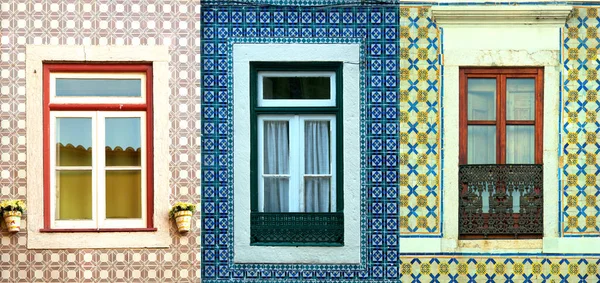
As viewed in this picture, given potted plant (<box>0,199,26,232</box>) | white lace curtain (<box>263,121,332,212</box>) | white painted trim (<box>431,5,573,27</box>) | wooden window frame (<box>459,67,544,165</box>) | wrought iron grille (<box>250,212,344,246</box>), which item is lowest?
wrought iron grille (<box>250,212,344,246</box>)

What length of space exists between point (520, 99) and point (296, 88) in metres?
2.29

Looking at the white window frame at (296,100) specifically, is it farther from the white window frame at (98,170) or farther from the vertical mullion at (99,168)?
the vertical mullion at (99,168)

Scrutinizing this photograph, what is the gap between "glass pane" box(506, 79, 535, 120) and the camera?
10883mm

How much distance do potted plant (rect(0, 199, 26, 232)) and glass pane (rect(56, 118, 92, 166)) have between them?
0.60 metres

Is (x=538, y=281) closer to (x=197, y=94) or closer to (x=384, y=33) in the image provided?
(x=384, y=33)

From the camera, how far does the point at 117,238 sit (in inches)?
420

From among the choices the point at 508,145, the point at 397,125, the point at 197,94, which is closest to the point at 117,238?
the point at 197,94

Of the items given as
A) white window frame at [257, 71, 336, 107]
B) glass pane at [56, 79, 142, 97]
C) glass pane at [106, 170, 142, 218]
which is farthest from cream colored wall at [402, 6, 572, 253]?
glass pane at [56, 79, 142, 97]

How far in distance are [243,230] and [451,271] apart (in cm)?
214

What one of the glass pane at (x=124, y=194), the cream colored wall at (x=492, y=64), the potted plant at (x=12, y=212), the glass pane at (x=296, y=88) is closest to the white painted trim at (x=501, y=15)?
the cream colored wall at (x=492, y=64)

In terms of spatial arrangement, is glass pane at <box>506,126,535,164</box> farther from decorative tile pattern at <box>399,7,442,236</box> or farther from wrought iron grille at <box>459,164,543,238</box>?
decorative tile pattern at <box>399,7,442,236</box>

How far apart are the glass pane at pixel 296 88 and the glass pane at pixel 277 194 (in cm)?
88

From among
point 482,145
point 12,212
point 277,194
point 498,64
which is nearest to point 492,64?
point 498,64

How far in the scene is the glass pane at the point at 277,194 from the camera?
1098 centimetres
